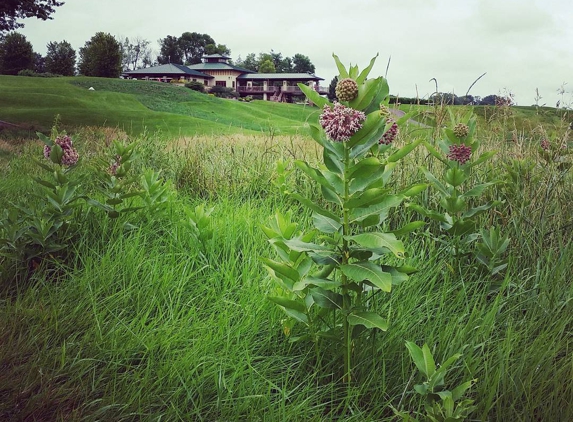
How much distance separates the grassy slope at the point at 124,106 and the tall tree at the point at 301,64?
94.3 feet

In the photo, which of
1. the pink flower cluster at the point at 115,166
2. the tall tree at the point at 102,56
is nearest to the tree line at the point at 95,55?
the tall tree at the point at 102,56

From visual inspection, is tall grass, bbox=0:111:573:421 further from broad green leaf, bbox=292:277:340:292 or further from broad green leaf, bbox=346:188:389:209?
broad green leaf, bbox=346:188:389:209

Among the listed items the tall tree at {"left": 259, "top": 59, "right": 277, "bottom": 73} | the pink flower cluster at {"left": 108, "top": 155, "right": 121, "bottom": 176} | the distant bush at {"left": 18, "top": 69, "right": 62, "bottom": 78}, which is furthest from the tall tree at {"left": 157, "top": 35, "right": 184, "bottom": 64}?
the pink flower cluster at {"left": 108, "top": 155, "right": 121, "bottom": 176}

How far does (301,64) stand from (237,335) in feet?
221

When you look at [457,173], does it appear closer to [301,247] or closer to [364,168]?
[364,168]

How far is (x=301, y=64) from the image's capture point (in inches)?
2606

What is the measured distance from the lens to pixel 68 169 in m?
3.29

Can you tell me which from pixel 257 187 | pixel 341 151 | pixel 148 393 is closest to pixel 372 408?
pixel 148 393

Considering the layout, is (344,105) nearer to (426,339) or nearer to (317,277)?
(317,277)

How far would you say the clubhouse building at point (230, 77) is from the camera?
57.6 metres

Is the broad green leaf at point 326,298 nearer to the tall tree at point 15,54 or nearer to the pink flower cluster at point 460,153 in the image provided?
the pink flower cluster at point 460,153

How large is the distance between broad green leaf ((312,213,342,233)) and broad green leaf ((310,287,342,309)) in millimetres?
256

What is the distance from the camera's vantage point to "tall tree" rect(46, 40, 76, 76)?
34.9m

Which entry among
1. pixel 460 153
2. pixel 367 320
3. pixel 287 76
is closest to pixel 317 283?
pixel 367 320
